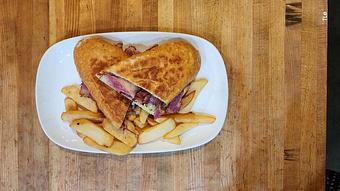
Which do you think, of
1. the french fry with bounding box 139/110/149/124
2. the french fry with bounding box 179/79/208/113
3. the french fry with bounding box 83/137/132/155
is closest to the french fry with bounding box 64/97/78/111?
the french fry with bounding box 83/137/132/155

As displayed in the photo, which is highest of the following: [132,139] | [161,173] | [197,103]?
[197,103]

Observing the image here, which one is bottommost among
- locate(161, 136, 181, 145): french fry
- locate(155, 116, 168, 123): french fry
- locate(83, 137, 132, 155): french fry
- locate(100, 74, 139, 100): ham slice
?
locate(83, 137, 132, 155): french fry

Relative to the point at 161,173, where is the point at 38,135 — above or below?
above

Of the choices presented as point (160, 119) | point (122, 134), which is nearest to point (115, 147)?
point (122, 134)

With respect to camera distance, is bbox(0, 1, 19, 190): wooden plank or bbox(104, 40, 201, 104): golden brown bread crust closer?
bbox(104, 40, 201, 104): golden brown bread crust

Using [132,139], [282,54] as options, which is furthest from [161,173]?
[282,54]

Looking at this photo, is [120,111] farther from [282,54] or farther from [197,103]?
[282,54]

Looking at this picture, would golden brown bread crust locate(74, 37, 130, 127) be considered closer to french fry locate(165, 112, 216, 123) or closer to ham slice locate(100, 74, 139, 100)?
ham slice locate(100, 74, 139, 100)

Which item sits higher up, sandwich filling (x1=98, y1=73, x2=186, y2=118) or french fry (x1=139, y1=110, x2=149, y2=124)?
sandwich filling (x1=98, y1=73, x2=186, y2=118)
